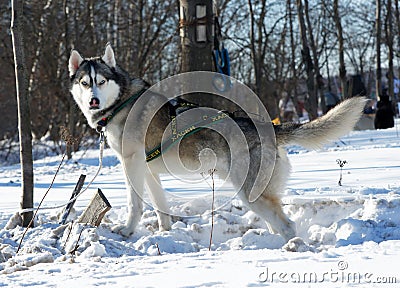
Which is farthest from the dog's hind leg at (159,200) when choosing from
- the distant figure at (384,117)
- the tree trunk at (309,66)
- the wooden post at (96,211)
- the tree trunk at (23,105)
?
the distant figure at (384,117)

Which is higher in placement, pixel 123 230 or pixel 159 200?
pixel 159 200

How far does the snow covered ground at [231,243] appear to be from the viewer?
2756 millimetres

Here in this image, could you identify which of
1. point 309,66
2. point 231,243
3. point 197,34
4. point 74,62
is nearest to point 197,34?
point 197,34

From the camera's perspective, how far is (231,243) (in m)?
4.34

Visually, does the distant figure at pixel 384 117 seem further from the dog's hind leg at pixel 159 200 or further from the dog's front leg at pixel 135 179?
the dog's front leg at pixel 135 179

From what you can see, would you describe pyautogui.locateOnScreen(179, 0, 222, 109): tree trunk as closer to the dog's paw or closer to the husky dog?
the husky dog

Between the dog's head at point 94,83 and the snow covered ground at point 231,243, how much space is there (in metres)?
1.14

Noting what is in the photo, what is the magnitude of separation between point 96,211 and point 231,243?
51.6 inches

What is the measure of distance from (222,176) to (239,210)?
0.72 m

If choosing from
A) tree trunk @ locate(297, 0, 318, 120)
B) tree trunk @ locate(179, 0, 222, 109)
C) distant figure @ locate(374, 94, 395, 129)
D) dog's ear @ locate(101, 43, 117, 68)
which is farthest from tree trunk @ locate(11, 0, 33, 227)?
distant figure @ locate(374, 94, 395, 129)

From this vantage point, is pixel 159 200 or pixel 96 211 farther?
pixel 159 200

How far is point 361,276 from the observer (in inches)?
103

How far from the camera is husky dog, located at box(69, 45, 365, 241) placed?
4391 millimetres

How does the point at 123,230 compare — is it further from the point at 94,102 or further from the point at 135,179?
the point at 94,102
